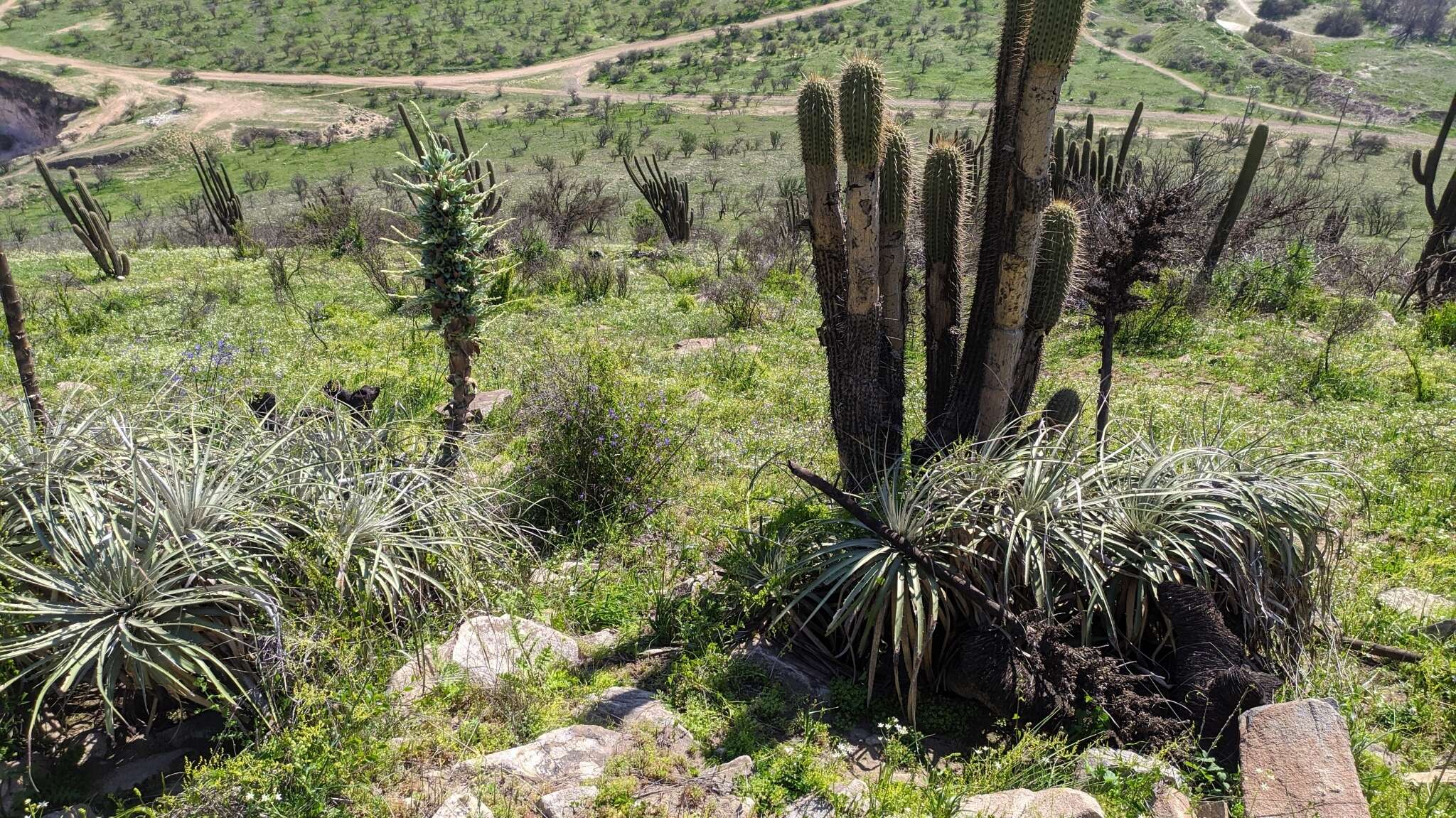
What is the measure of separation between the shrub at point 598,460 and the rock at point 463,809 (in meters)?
2.43

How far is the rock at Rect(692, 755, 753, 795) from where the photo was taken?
10.3 ft

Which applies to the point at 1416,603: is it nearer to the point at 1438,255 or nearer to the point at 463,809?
the point at 463,809

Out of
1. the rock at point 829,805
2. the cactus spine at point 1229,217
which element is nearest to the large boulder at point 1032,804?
the rock at point 829,805

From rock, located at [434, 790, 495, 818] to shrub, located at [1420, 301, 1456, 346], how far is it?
35.9 ft

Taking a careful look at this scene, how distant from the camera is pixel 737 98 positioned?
154ft

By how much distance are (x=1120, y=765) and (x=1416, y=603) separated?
2.58 meters

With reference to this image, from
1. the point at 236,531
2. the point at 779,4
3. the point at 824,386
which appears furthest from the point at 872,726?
the point at 779,4

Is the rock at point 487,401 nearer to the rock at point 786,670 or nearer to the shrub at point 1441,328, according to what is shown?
the rock at point 786,670

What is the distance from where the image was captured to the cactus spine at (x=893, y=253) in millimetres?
5109

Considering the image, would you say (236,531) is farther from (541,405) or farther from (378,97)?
(378,97)

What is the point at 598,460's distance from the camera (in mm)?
5496

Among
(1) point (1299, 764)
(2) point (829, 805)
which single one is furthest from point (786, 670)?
(1) point (1299, 764)

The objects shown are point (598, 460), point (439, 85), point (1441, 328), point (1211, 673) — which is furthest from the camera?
point (439, 85)

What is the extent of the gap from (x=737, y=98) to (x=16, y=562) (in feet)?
155
